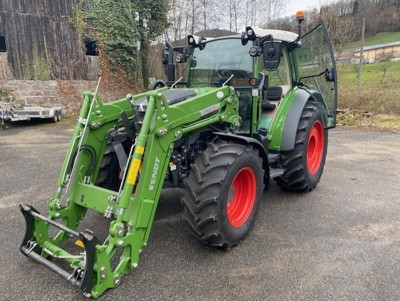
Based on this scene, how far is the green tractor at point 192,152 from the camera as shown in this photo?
8.79 feet

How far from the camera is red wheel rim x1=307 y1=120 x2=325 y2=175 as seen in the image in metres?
5.04

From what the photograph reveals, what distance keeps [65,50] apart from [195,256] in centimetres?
1166

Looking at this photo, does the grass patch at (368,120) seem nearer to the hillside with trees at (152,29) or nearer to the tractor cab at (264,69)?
the hillside with trees at (152,29)

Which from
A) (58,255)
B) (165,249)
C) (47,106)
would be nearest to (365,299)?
(165,249)

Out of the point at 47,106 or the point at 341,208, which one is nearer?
the point at 341,208

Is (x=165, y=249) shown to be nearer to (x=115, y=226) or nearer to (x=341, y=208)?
(x=115, y=226)

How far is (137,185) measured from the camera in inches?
109

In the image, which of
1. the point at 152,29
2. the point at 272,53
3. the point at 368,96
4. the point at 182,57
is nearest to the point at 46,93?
the point at 152,29

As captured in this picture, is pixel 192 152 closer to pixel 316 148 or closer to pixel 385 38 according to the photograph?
pixel 316 148

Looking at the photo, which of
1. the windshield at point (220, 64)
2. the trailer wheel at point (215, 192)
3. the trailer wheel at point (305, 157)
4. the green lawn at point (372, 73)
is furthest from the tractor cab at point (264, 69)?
the green lawn at point (372, 73)

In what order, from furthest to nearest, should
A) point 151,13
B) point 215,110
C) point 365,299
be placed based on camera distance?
point 151,13
point 215,110
point 365,299

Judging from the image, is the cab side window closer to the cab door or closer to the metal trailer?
the cab door

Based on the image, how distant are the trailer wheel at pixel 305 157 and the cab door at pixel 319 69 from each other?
293 mm

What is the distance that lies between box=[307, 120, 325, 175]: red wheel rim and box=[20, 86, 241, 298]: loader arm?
1.92 metres
